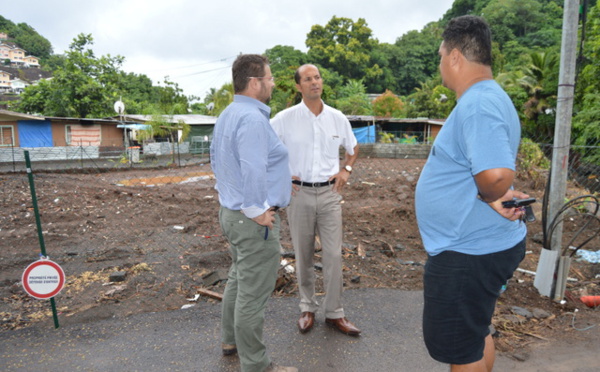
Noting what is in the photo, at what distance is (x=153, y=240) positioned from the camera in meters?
6.60

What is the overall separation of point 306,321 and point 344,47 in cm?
5816

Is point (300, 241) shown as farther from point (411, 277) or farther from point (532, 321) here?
point (532, 321)

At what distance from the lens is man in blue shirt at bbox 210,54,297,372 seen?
2.37 m

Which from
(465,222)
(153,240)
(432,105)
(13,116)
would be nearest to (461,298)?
(465,222)

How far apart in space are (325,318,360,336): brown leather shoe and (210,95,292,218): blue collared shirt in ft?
4.10

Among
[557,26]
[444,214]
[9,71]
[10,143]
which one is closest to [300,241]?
[444,214]

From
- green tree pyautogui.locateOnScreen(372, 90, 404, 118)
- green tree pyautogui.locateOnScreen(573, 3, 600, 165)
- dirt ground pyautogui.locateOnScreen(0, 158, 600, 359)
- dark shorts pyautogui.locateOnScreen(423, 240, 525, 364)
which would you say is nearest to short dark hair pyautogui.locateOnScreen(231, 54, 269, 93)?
dark shorts pyautogui.locateOnScreen(423, 240, 525, 364)

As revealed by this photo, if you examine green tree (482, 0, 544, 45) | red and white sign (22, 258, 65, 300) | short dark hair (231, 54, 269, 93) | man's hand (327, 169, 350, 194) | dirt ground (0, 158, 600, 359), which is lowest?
dirt ground (0, 158, 600, 359)

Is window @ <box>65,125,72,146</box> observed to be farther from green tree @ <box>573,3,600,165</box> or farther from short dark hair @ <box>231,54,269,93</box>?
short dark hair @ <box>231,54,269,93</box>

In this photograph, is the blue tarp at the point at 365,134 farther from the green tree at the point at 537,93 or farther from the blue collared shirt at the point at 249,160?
the blue collared shirt at the point at 249,160

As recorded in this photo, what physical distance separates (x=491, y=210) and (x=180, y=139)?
3045cm

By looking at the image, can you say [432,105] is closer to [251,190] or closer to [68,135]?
[68,135]

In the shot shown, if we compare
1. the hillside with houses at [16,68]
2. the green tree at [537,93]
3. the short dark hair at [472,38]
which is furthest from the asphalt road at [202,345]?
the hillside with houses at [16,68]

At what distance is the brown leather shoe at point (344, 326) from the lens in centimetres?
322
